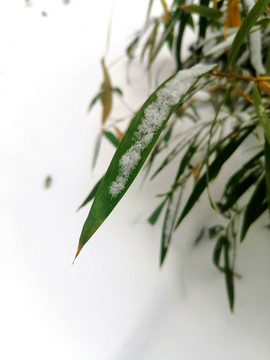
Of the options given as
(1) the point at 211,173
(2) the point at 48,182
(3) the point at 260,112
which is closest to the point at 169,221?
(1) the point at 211,173

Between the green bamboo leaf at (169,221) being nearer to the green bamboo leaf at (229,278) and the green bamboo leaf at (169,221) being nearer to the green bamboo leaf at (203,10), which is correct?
the green bamboo leaf at (229,278)

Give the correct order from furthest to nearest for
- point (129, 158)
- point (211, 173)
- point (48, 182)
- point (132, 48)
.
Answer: point (132, 48), point (48, 182), point (211, 173), point (129, 158)

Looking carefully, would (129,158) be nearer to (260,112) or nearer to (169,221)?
(260,112)

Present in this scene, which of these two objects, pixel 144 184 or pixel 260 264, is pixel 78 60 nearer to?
pixel 144 184

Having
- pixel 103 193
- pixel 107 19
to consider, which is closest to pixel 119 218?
pixel 103 193

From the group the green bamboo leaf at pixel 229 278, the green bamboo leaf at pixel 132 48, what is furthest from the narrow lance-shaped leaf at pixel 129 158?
the green bamboo leaf at pixel 132 48

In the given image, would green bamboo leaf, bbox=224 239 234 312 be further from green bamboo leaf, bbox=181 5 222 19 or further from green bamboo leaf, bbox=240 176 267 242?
green bamboo leaf, bbox=181 5 222 19

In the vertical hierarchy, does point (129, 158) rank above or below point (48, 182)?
above
